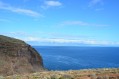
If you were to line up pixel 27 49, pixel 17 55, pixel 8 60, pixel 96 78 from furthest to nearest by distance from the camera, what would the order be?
pixel 27 49 → pixel 17 55 → pixel 8 60 → pixel 96 78

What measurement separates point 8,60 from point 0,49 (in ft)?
12.4

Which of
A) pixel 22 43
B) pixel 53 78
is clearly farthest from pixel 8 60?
pixel 53 78

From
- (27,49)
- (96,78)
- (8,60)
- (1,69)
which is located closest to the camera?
(96,78)

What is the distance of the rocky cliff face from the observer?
6385 cm

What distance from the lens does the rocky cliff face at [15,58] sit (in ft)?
209

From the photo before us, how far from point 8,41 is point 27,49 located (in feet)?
25.8

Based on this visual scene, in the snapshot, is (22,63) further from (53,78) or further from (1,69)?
(53,78)

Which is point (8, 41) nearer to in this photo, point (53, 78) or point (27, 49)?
point (27, 49)

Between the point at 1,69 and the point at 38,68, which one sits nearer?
the point at 1,69

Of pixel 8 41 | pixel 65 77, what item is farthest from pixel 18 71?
pixel 65 77

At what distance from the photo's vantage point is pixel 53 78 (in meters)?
21.3

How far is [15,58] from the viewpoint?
68.7 metres

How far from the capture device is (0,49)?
217ft

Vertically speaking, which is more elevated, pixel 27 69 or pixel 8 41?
pixel 8 41
